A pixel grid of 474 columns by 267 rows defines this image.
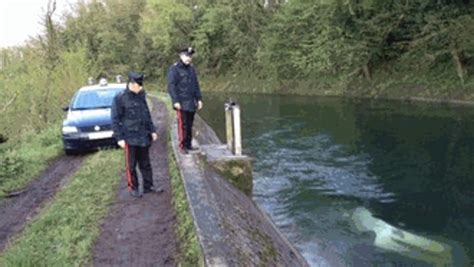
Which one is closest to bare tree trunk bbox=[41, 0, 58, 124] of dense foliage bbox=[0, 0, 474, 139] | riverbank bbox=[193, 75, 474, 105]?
dense foliage bbox=[0, 0, 474, 139]

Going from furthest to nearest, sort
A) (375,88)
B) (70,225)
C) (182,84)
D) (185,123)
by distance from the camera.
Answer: (375,88), (185,123), (182,84), (70,225)

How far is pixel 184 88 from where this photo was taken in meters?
10.9

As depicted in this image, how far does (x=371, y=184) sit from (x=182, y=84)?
779cm

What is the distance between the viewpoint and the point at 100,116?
15.4m

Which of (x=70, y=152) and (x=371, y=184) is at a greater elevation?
(x=70, y=152)

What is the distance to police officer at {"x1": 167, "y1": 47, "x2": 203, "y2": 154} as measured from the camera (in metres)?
10.8

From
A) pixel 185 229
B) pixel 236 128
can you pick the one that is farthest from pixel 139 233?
pixel 236 128

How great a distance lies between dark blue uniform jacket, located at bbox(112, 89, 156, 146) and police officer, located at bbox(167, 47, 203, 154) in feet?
3.91

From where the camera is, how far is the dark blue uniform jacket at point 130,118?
943 cm

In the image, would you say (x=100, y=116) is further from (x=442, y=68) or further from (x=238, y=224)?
(x=442, y=68)

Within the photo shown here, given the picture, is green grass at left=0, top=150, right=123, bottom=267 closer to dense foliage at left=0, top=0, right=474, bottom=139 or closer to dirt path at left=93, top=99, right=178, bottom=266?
dirt path at left=93, top=99, right=178, bottom=266

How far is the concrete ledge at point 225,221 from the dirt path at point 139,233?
0.47 m

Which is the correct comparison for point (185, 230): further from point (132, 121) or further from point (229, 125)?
point (229, 125)

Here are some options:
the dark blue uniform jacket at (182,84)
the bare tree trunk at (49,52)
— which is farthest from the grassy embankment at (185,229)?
the bare tree trunk at (49,52)
